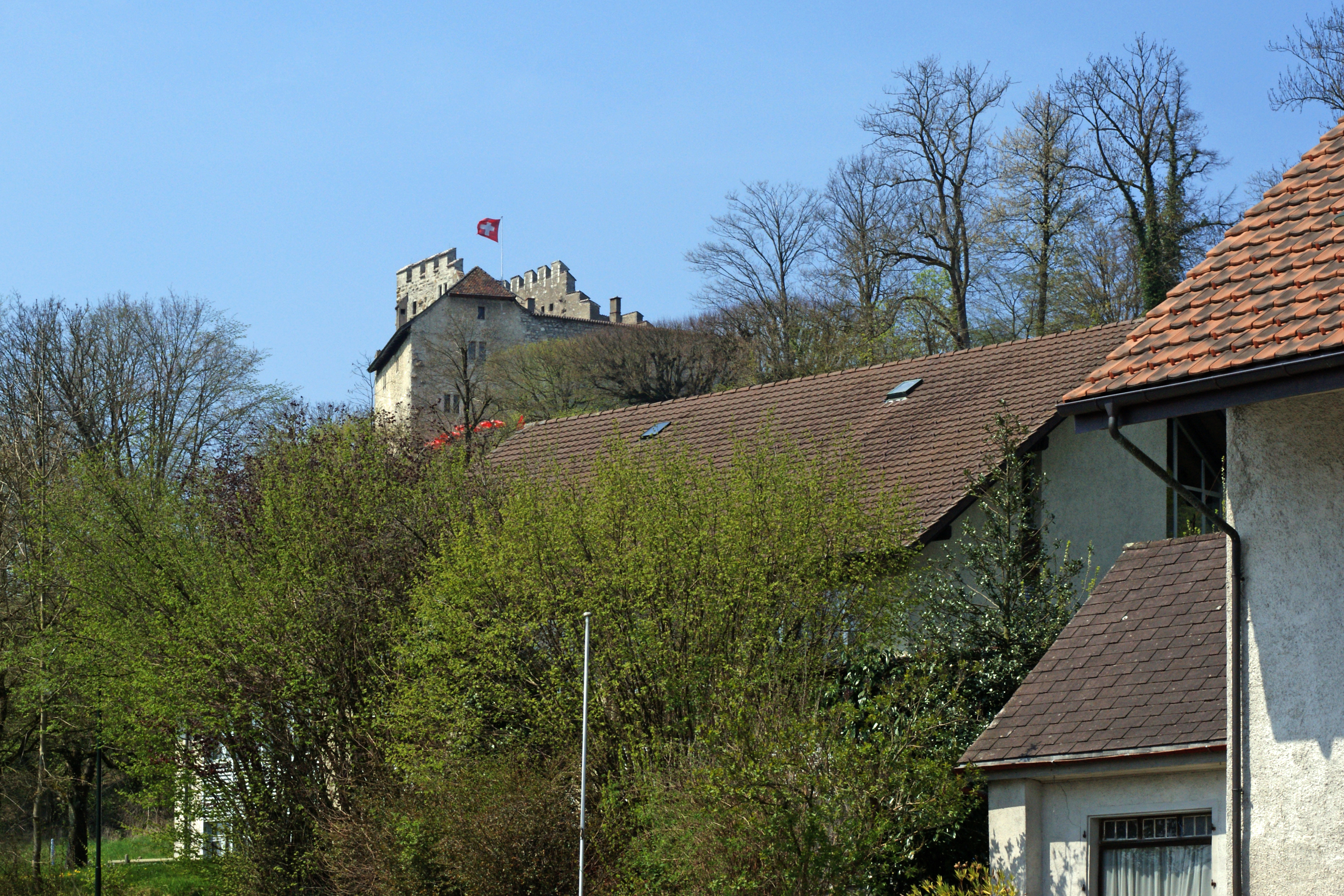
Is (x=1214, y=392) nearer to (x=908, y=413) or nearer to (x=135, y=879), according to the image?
(x=908, y=413)

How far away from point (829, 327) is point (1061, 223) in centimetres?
814

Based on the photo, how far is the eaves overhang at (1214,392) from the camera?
7.93 m

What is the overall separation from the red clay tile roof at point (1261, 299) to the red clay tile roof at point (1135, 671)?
10.3 feet

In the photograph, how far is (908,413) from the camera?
2181cm

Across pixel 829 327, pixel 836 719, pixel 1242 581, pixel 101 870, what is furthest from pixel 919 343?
pixel 1242 581

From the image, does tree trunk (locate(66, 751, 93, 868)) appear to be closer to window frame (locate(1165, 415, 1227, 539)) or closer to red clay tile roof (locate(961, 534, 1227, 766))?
window frame (locate(1165, 415, 1227, 539))

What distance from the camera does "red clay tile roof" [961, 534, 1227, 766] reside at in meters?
11.2

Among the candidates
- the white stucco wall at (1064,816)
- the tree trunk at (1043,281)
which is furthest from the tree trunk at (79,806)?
the tree trunk at (1043,281)

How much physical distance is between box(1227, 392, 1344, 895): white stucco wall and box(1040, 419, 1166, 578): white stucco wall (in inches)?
413

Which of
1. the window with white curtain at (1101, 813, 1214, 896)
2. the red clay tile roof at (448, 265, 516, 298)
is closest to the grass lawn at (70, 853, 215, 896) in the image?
the window with white curtain at (1101, 813, 1214, 896)

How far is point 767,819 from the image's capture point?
11.5 m

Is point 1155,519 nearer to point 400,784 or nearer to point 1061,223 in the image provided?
point 400,784

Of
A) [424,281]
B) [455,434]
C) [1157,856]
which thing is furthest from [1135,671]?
[424,281]

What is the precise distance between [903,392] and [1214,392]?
14110 mm
